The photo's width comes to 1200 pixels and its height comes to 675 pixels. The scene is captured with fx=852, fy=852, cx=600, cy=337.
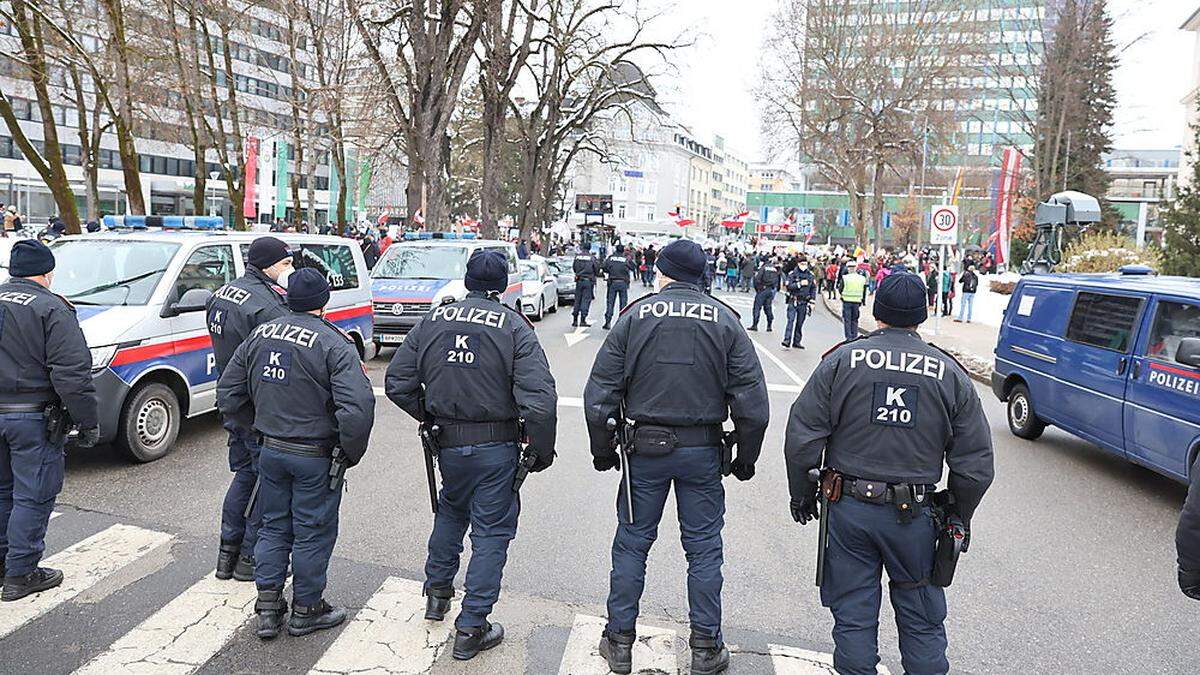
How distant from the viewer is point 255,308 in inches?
217

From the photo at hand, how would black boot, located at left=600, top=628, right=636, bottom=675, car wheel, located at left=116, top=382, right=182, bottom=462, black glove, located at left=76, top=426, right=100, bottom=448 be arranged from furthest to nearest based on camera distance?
car wheel, located at left=116, top=382, right=182, bottom=462 → black glove, located at left=76, top=426, right=100, bottom=448 → black boot, located at left=600, top=628, right=636, bottom=675

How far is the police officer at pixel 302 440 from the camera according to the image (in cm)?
422

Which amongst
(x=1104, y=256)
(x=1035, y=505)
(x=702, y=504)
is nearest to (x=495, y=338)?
(x=702, y=504)

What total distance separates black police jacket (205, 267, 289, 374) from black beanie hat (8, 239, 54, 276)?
99 cm

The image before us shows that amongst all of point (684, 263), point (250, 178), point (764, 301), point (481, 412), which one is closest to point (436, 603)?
point (481, 412)

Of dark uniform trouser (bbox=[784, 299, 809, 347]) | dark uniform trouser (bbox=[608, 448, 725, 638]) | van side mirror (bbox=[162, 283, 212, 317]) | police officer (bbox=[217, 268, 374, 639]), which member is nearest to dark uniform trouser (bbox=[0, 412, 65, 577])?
police officer (bbox=[217, 268, 374, 639])

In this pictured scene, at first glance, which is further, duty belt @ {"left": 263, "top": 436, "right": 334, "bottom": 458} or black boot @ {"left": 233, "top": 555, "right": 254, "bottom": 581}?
black boot @ {"left": 233, "top": 555, "right": 254, "bottom": 581}

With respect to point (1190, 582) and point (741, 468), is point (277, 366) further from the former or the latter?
point (1190, 582)

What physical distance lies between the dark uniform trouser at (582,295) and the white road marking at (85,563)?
14295mm

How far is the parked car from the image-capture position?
20.0m

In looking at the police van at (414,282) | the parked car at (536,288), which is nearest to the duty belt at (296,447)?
the police van at (414,282)

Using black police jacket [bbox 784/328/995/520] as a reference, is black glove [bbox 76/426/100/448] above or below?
below

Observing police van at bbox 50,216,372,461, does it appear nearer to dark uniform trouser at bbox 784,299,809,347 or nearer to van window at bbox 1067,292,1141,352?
van window at bbox 1067,292,1141,352

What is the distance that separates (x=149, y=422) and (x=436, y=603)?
13.6ft
